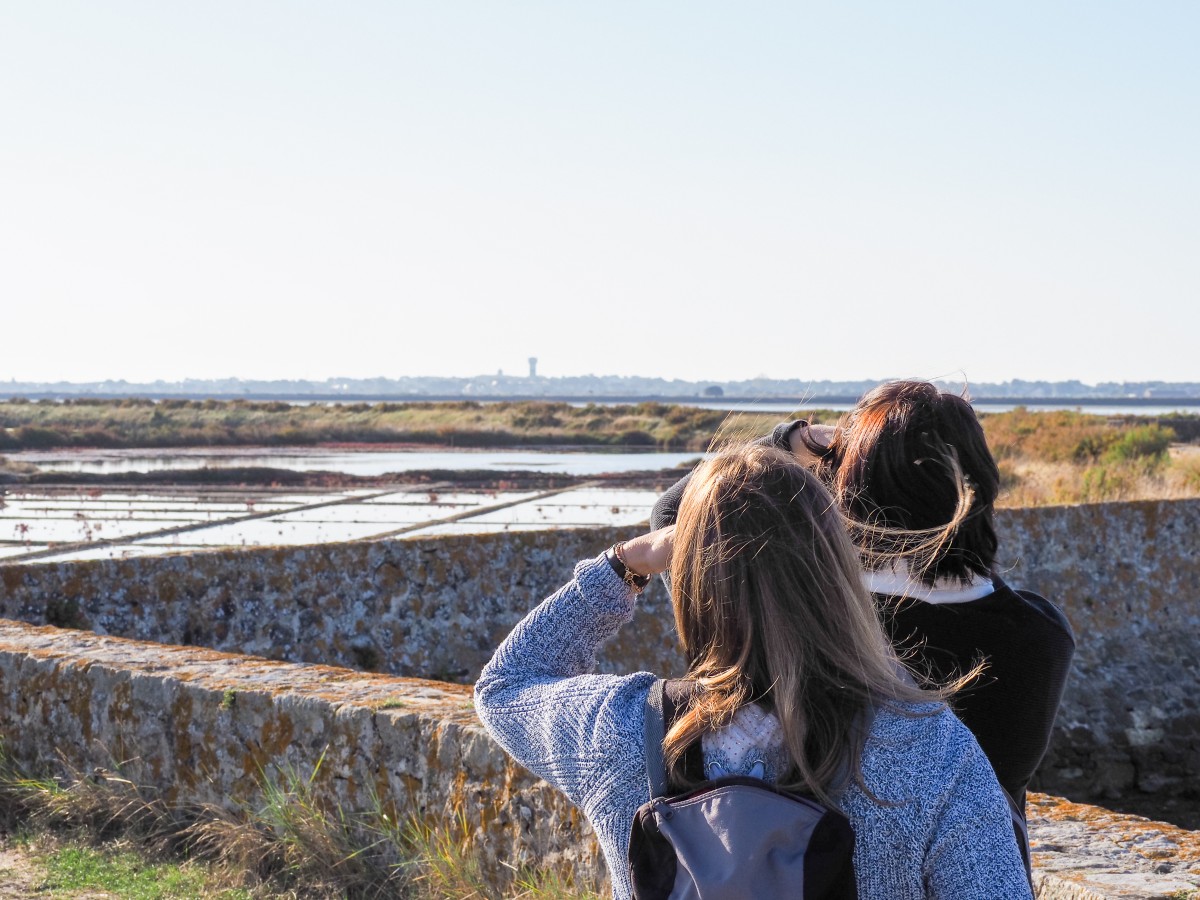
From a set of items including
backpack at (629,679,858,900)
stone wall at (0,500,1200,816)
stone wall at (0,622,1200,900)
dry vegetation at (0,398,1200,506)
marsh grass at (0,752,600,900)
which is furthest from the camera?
dry vegetation at (0,398,1200,506)

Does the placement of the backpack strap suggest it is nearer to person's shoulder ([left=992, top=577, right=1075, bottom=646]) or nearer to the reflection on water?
person's shoulder ([left=992, top=577, right=1075, bottom=646])

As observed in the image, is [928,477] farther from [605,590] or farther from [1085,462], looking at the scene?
[1085,462]

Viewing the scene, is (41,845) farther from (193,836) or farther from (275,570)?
(275,570)

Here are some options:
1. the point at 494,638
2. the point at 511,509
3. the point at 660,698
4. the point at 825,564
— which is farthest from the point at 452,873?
the point at 511,509

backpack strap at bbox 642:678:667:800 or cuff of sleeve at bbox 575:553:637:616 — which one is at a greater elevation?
cuff of sleeve at bbox 575:553:637:616

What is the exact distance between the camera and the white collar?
2209 millimetres

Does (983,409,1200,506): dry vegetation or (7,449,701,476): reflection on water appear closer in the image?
(983,409,1200,506): dry vegetation

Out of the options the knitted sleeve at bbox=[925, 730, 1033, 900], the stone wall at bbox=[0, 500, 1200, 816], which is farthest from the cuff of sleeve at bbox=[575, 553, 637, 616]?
the stone wall at bbox=[0, 500, 1200, 816]

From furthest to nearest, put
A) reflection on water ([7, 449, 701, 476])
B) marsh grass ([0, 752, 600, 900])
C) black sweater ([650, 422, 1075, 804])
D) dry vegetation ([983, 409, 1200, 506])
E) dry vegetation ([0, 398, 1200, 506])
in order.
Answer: reflection on water ([7, 449, 701, 476]), dry vegetation ([0, 398, 1200, 506]), dry vegetation ([983, 409, 1200, 506]), marsh grass ([0, 752, 600, 900]), black sweater ([650, 422, 1075, 804])

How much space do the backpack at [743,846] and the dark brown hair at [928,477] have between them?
732 millimetres

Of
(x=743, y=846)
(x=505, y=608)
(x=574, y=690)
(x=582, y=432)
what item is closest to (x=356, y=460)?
(x=582, y=432)

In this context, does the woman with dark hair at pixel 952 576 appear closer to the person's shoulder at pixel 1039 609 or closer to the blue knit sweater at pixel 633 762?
the person's shoulder at pixel 1039 609

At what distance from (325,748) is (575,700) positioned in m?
2.14

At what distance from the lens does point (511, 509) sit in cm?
1694
